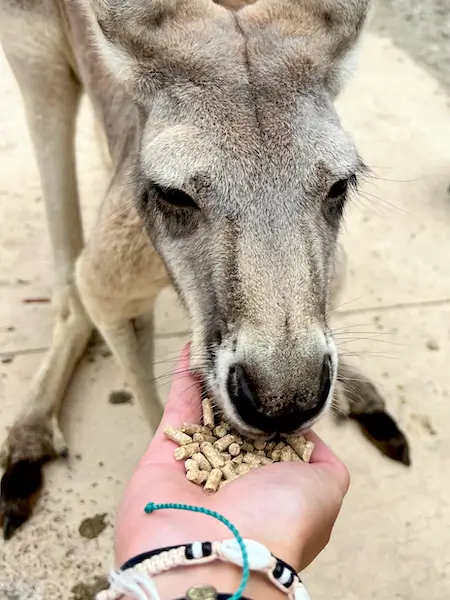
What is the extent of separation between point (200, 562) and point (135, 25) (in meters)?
0.86

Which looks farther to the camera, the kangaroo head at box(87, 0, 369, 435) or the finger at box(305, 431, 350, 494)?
the finger at box(305, 431, 350, 494)

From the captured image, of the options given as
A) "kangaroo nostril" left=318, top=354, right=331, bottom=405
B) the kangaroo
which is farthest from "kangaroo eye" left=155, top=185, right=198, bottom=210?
"kangaroo nostril" left=318, top=354, right=331, bottom=405

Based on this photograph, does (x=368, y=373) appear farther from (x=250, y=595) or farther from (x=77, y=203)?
(x=250, y=595)

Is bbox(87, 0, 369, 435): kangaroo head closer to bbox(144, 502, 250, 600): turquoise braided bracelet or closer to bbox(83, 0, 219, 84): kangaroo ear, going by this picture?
bbox(83, 0, 219, 84): kangaroo ear

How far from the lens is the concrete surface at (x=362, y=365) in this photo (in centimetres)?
182

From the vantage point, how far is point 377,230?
273 cm

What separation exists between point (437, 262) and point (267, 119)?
5.32 feet

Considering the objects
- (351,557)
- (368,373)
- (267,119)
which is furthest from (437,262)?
(267,119)

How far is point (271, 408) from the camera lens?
1047 mm

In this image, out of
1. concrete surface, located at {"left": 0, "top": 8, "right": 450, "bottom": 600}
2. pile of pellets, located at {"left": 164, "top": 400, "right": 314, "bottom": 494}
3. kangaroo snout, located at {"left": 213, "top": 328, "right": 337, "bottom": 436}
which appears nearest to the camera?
kangaroo snout, located at {"left": 213, "top": 328, "right": 337, "bottom": 436}

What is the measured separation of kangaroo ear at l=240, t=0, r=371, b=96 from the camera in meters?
1.28

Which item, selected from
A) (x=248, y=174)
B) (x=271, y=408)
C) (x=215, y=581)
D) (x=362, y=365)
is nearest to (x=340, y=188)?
(x=248, y=174)

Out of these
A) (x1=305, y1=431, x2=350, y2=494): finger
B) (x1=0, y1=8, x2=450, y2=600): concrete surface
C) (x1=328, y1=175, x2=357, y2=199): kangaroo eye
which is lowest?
(x1=0, y1=8, x2=450, y2=600): concrete surface

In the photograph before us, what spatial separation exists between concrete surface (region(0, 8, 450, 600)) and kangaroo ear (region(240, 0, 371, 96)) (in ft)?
1.09
